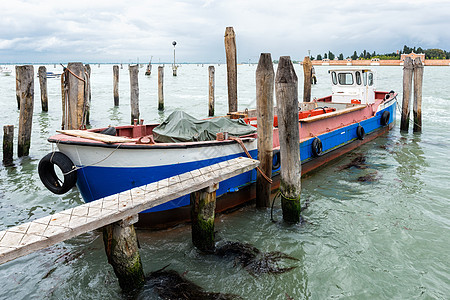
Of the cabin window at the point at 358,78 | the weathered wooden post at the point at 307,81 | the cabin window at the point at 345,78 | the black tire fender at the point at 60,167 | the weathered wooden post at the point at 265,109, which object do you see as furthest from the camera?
the weathered wooden post at the point at 307,81

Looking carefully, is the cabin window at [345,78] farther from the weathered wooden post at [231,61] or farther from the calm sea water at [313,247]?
the calm sea water at [313,247]

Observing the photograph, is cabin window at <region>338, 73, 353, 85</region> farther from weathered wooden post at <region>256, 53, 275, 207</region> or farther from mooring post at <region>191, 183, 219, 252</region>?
mooring post at <region>191, 183, 219, 252</region>

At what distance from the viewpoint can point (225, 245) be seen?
19.8 feet

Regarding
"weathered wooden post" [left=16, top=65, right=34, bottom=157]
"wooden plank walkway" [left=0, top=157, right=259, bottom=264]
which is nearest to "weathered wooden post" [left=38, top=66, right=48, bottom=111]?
"weathered wooden post" [left=16, top=65, right=34, bottom=157]

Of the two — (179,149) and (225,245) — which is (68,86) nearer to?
(179,149)

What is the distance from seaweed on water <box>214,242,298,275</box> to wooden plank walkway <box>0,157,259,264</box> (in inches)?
51.1

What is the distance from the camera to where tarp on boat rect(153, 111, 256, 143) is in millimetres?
7020

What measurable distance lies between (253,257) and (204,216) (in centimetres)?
110

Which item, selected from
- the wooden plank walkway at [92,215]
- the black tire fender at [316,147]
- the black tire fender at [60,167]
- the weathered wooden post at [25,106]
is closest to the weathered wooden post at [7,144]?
the weathered wooden post at [25,106]

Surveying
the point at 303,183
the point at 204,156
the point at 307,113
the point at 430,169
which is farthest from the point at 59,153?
the point at 430,169

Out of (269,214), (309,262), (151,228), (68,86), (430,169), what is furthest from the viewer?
(430,169)

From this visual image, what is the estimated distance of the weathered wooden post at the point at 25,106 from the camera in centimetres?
1072

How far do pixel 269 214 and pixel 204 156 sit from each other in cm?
198

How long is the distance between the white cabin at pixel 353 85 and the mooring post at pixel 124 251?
11.8 m
